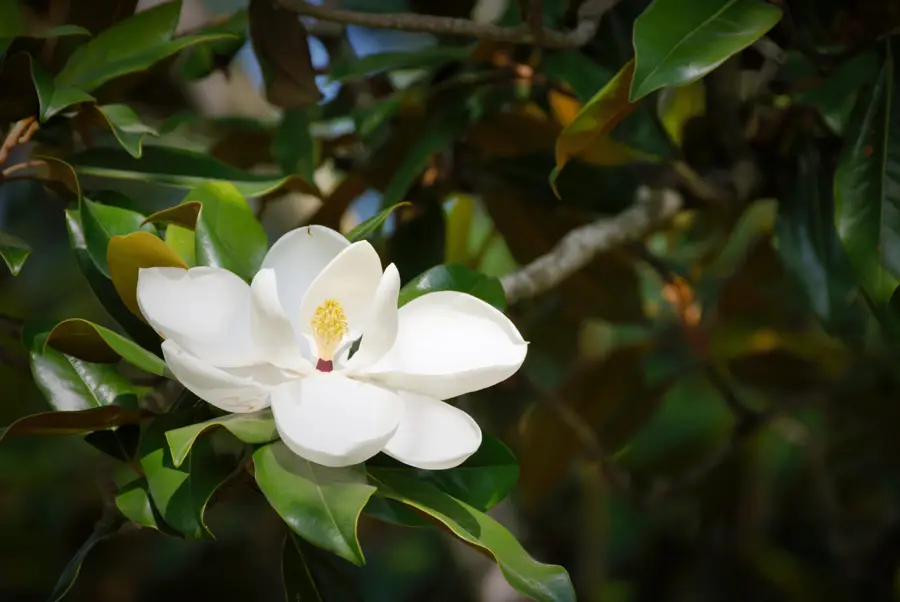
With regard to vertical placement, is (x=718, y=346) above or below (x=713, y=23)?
below

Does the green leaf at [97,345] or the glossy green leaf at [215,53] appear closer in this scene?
the green leaf at [97,345]

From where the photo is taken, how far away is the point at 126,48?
0.70 meters

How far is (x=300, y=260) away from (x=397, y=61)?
15.0 inches

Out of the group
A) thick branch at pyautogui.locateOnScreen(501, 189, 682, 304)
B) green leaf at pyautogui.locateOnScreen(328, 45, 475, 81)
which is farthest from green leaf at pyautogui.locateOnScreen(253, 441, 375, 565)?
green leaf at pyautogui.locateOnScreen(328, 45, 475, 81)

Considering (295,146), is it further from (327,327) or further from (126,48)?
(327,327)

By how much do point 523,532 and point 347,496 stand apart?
3.86 feet

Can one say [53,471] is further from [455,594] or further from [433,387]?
[433,387]

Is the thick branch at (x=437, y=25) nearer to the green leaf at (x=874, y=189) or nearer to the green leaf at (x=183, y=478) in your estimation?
the green leaf at (x=874, y=189)

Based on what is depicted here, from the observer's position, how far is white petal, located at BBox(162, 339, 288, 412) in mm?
477

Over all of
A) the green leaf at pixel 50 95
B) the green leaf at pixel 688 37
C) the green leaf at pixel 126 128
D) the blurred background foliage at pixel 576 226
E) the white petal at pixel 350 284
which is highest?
the green leaf at pixel 688 37

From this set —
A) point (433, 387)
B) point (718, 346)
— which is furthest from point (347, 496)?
point (718, 346)

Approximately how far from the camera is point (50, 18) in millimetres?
935

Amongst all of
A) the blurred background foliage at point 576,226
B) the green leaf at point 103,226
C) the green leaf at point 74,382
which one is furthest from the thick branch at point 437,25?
the green leaf at point 74,382

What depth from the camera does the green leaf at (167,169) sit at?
0.70m
